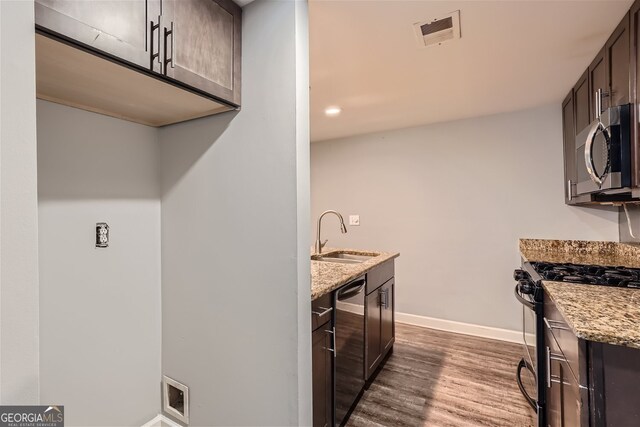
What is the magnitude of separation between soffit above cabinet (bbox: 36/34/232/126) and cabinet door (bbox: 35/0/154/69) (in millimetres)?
41

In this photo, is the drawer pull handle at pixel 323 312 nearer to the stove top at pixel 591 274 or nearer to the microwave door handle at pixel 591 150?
the stove top at pixel 591 274

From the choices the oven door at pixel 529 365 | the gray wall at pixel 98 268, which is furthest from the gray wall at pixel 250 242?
the oven door at pixel 529 365

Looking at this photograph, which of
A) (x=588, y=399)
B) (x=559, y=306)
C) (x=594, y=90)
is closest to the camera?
(x=588, y=399)

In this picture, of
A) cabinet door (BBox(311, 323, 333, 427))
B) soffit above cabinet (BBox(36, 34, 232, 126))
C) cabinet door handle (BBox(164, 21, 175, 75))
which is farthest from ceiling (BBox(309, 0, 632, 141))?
cabinet door (BBox(311, 323, 333, 427))

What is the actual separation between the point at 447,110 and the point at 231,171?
2.31 meters

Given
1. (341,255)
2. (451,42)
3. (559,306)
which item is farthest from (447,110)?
(559,306)

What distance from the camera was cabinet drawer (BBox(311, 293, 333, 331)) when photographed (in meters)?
1.36

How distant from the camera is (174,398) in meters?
1.66

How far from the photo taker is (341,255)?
8.86 ft

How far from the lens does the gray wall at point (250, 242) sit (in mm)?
1195

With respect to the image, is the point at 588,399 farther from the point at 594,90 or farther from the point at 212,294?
the point at 594,90

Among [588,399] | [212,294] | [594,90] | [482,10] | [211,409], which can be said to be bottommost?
[211,409]

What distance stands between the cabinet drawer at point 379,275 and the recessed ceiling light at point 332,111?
A: 1443 millimetres

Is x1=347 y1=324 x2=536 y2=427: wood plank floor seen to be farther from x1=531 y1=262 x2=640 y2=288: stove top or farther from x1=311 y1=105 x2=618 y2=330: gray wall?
x1=531 y1=262 x2=640 y2=288: stove top
